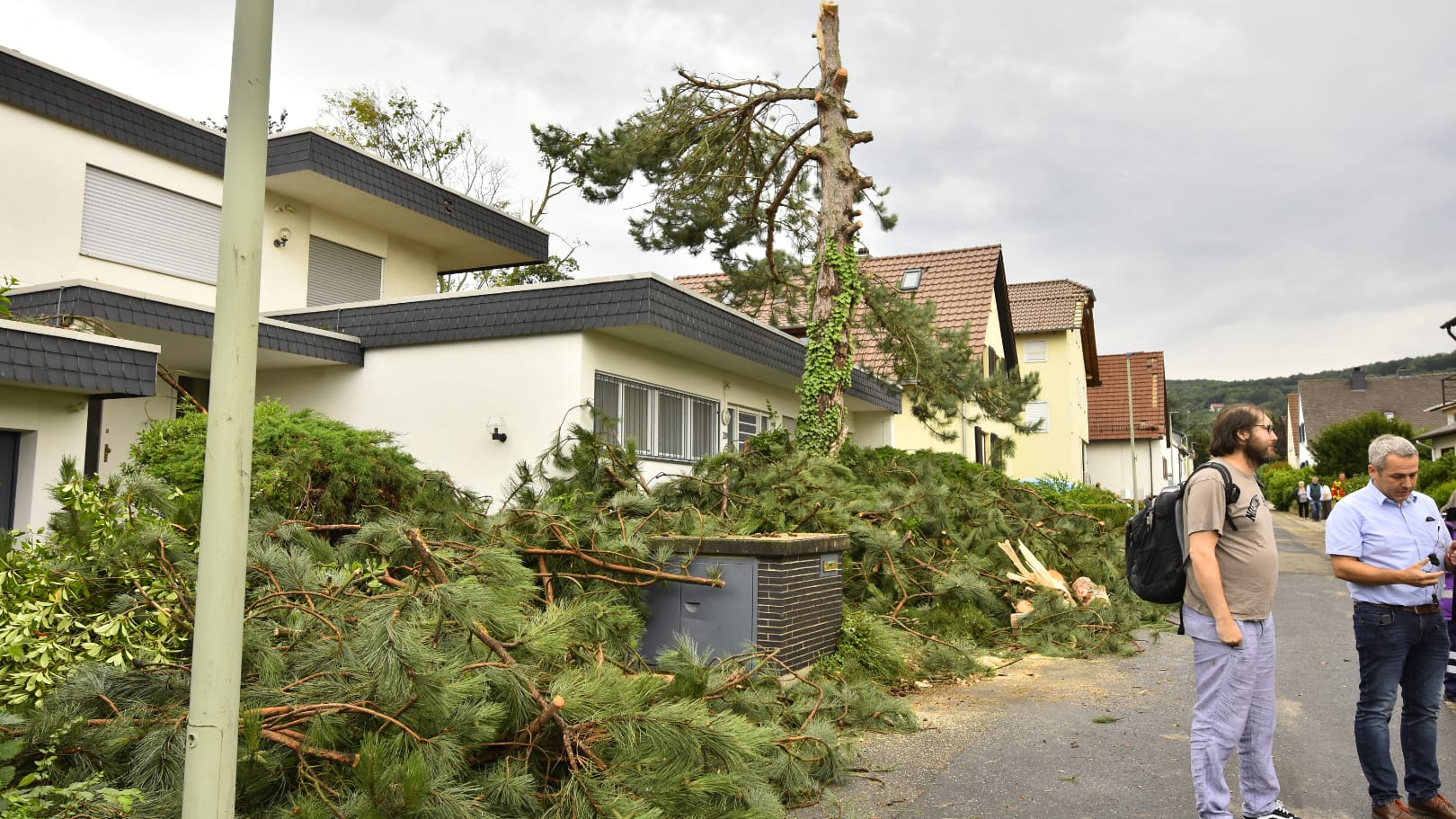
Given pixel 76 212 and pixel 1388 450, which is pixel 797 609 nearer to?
pixel 1388 450

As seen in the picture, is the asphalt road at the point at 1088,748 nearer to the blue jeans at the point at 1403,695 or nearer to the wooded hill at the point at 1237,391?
the blue jeans at the point at 1403,695

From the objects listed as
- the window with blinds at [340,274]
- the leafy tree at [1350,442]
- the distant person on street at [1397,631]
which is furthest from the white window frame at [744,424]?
the leafy tree at [1350,442]

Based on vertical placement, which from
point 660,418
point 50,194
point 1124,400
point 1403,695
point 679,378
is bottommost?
point 1403,695

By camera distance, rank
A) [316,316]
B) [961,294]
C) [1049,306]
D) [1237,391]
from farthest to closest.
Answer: [1237,391], [1049,306], [961,294], [316,316]

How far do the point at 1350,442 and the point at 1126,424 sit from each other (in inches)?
364

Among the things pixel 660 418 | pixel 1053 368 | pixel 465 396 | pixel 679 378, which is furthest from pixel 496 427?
pixel 1053 368

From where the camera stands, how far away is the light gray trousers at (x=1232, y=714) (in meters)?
4.30

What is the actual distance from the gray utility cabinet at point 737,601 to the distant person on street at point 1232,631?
3.29 meters

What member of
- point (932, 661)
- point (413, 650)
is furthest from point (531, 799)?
point (932, 661)

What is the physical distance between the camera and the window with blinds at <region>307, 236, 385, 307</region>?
16.2 meters

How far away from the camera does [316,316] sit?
541 inches

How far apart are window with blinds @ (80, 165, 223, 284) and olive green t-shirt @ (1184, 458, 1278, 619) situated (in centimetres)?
1300

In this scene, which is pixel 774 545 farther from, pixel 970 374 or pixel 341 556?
pixel 970 374

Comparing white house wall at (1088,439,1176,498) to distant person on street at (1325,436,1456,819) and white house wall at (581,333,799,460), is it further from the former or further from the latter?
distant person on street at (1325,436,1456,819)
